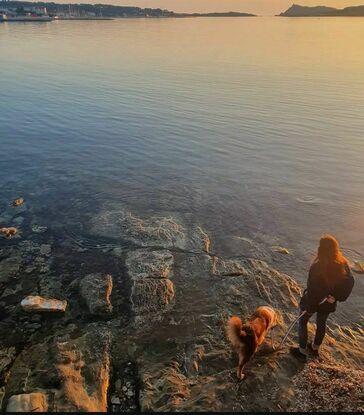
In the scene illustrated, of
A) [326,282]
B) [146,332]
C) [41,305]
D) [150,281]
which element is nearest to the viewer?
[326,282]

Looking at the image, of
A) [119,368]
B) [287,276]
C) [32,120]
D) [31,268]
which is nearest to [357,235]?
[287,276]

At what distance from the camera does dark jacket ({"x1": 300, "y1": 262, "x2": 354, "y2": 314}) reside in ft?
24.5

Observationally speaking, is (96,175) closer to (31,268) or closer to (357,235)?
(31,268)

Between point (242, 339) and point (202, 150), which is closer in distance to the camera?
point (242, 339)

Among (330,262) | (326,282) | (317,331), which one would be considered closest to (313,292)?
(326,282)

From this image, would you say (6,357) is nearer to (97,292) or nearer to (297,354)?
(97,292)

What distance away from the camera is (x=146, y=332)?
9.12 meters

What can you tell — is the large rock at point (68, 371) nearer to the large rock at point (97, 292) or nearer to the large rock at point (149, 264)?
the large rock at point (97, 292)

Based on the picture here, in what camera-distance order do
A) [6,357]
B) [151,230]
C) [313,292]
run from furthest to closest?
[151,230], [6,357], [313,292]

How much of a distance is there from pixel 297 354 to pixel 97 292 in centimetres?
548

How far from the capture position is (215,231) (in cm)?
1434

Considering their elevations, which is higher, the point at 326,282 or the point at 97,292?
the point at 326,282

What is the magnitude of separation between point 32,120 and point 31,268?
2100cm

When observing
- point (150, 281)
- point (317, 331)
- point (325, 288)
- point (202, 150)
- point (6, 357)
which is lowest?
point (202, 150)
